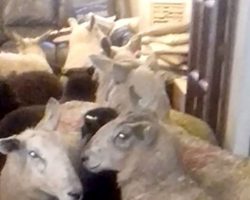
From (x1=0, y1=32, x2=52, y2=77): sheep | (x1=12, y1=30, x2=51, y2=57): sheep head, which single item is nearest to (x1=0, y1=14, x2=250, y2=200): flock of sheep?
(x1=0, y1=32, x2=52, y2=77): sheep

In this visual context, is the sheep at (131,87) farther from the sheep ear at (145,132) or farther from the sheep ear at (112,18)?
the sheep ear at (112,18)

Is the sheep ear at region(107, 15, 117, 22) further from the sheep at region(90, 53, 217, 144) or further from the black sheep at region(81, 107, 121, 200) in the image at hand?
the black sheep at region(81, 107, 121, 200)

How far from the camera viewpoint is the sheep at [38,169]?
152cm

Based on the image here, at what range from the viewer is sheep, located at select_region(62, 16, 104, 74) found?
2771 mm

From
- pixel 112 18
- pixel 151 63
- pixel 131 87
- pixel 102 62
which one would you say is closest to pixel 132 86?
pixel 131 87

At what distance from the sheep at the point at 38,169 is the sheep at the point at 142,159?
0.06m

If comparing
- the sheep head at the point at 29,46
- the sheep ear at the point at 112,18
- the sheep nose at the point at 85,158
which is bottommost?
the sheep ear at the point at 112,18

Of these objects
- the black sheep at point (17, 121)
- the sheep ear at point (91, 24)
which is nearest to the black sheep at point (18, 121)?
the black sheep at point (17, 121)

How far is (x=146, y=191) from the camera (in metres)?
1.53

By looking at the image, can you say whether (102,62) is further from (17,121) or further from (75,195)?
(75,195)

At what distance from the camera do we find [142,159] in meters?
1.52

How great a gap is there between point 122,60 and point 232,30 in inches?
12.8

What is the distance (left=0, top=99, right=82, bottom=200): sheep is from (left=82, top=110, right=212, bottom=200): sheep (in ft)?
0.21

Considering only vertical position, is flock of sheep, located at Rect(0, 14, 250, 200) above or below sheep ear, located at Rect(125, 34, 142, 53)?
above
